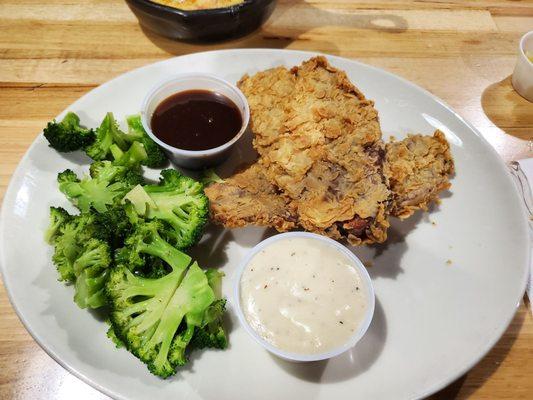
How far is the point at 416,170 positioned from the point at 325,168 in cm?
66

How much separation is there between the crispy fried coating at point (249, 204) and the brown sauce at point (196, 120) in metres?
0.34

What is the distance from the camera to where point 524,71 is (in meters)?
3.92

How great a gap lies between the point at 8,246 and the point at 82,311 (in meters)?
0.63

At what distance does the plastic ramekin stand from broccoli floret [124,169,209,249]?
1.30 feet

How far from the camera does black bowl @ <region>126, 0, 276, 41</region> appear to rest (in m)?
3.61

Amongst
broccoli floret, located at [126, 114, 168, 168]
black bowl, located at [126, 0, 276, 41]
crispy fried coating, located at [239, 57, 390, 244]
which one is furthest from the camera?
black bowl, located at [126, 0, 276, 41]

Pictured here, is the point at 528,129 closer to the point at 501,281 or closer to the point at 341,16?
the point at 501,281

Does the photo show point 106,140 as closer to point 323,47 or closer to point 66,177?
point 66,177

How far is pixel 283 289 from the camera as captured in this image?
2.42m

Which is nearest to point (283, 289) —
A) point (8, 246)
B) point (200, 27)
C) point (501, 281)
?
point (501, 281)

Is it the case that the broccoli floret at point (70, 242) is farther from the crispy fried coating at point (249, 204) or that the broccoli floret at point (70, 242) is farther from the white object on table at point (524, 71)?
the white object on table at point (524, 71)

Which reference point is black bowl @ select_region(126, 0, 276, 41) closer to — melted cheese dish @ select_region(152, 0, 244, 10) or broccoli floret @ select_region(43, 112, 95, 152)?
melted cheese dish @ select_region(152, 0, 244, 10)

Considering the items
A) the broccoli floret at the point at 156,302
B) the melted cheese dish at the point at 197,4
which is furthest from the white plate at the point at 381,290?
the melted cheese dish at the point at 197,4

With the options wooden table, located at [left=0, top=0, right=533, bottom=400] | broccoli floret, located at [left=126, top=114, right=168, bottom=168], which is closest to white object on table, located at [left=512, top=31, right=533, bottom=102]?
wooden table, located at [left=0, top=0, right=533, bottom=400]
